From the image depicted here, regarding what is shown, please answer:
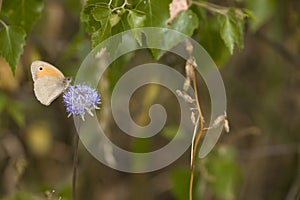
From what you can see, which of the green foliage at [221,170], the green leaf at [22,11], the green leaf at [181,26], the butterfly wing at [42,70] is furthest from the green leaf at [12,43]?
the green foliage at [221,170]

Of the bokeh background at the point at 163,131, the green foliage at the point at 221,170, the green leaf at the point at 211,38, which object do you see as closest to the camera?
the green leaf at the point at 211,38

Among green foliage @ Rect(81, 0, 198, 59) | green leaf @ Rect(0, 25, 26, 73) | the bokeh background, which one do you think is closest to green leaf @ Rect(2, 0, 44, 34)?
green leaf @ Rect(0, 25, 26, 73)

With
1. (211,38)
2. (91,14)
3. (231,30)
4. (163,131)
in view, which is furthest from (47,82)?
(163,131)

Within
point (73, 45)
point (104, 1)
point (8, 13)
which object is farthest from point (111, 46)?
point (73, 45)

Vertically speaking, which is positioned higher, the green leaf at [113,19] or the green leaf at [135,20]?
the green leaf at [113,19]

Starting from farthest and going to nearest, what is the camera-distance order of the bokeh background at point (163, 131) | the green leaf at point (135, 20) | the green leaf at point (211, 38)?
the bokeh background at point (163, 131) → the green leaf at point (211, 38) → the green leaf at point (135, 20)

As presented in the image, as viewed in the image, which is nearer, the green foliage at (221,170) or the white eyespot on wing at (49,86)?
the white eyespot on wing at (49,86)

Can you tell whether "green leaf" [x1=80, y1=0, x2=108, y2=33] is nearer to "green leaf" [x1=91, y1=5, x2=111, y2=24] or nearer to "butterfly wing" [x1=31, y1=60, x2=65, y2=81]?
"green leaf" [x1=91, y1=5, x2=111, y2=24]

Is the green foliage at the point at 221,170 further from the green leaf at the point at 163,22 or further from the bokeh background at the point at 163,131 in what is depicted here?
the green leaf at the point at 163,22
